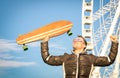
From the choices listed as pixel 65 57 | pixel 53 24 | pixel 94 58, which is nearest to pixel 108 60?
pixel 94 58

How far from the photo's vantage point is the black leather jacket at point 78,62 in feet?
18.8

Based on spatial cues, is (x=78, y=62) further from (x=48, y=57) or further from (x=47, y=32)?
(x=47, y=32)

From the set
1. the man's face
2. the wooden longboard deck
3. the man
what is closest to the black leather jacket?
the man

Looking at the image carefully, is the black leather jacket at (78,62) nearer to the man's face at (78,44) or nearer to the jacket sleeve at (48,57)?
the jacket sleeve at (48,57)

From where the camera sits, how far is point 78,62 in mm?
5770

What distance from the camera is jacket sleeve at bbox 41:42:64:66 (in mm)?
5848

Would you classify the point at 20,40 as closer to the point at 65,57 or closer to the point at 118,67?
the point at 65,57

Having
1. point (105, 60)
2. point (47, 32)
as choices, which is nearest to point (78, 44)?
point (105, 60)

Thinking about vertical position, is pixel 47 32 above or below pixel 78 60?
above

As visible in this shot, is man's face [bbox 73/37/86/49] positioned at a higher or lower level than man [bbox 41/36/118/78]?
higher

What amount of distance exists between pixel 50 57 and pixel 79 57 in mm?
432

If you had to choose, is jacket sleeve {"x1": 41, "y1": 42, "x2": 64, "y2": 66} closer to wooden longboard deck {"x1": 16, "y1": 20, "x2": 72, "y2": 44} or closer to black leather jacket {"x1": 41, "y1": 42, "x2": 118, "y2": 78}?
black leather jacket {"x1": 41, "y1": 42, "x2": 118, "y2": 78}

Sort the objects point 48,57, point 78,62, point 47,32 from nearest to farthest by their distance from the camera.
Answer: point 78,62
point 48,57
point 47,32

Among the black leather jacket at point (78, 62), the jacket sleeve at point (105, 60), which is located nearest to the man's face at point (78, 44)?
the black leather jacket at point (78, 62)
